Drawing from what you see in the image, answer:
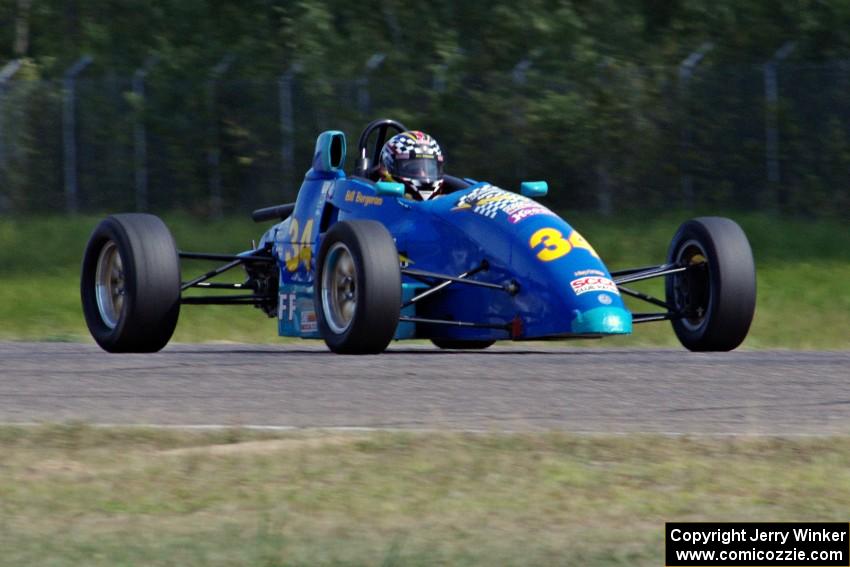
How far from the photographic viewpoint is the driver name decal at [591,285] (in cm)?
950

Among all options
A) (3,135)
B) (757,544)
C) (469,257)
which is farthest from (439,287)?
(3,135)

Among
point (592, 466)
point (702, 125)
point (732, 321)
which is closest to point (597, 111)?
point (702, 125)

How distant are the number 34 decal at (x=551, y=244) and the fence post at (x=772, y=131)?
36.2 ft

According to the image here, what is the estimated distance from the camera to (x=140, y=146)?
23.5m

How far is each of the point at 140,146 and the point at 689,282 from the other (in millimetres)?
13917

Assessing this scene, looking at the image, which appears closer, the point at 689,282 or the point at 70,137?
the point at 689,282

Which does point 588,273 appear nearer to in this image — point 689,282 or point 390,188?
point 689,282

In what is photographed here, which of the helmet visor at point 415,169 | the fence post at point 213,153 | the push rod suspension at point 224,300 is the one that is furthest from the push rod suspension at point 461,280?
the fence post at point 213,153

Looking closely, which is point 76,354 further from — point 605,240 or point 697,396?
point 605,240

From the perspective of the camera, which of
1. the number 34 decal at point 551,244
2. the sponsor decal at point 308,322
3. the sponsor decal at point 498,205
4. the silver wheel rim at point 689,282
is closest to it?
the number 34 decal at point 551,244

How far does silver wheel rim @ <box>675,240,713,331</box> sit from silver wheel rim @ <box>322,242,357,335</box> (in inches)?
83.7

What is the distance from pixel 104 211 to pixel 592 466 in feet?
58.4

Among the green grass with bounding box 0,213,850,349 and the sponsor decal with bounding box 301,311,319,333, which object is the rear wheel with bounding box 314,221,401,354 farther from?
the green grass with bounding box 0,213,850,349

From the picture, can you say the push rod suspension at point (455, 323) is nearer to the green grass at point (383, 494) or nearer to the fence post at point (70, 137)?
the green grass at point (383, 494)
